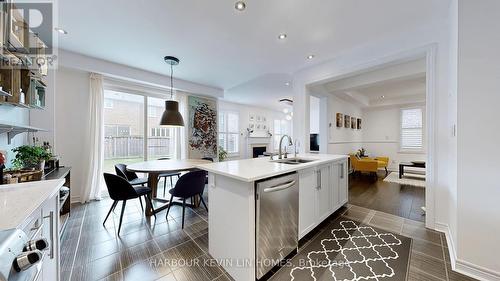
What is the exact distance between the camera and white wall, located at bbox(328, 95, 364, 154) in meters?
4.95

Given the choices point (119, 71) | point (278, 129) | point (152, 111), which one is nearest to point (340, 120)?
point (278, 129)

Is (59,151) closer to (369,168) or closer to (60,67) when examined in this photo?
(60,67)

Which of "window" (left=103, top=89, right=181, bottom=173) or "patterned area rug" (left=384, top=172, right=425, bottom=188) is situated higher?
"window" (left=103, top=89, right=181, bottom=173)

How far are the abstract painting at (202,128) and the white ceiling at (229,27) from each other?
5.36 ft

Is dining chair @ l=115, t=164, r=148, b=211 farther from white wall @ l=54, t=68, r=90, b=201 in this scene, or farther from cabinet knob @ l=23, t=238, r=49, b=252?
cabinet knob @ l=23, t=238, r=49, b=252

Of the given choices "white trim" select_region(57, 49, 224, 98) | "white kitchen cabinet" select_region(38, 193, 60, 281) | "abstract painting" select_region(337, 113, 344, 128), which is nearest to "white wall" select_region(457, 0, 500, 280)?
"white kitchen cabinet" select_region(38, 193, 60, 281)

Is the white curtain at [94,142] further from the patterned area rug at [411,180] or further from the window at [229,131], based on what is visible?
the patterned area rug at [411,180]

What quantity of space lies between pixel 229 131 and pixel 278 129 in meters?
3.23

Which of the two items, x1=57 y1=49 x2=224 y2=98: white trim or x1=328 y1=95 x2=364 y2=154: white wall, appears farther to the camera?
x1=328 y1=95 x2=364 y2=154: white wall

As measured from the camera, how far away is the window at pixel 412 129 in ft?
19.9

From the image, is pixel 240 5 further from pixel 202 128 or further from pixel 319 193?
pixel 202 128

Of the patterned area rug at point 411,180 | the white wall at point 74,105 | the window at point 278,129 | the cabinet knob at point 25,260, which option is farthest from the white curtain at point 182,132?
the patterned area rug at point 411,180

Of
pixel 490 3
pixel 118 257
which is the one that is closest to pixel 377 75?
pixel 490 3

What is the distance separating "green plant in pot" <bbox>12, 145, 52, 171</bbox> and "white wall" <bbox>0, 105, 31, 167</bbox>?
2.3 inches
